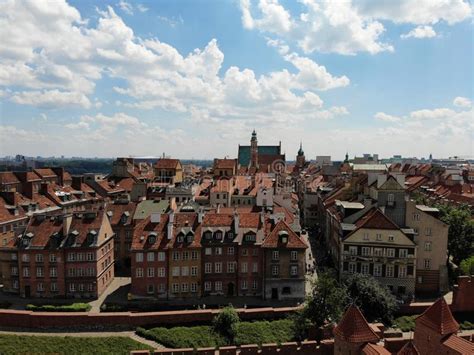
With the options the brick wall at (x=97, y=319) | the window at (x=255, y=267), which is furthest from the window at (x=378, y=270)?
the brick wall at (x=97, y=319)

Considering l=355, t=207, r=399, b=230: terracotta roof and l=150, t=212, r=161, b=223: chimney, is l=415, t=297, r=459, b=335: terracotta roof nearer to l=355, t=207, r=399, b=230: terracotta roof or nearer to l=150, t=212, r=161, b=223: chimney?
l=355, t=207, r=399, b=230: terracotta roof

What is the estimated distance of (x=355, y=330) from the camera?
3092 centimetres

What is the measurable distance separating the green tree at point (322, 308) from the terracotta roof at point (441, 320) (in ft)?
36.2

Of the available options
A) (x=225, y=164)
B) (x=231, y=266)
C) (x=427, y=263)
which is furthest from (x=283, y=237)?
(x=225, y=164)

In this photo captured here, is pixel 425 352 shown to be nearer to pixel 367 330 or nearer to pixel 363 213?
pixel 367 330

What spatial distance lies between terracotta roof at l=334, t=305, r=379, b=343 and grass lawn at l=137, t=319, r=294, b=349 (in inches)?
557

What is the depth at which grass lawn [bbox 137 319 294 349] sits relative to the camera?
→ 44000mm

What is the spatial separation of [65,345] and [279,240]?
28832 millimetres

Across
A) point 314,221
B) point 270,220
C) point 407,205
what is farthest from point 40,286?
point 314,221

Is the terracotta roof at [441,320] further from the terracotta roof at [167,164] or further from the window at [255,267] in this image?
the terracotta roof at [167,164]

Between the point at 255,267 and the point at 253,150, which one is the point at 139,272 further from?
the point at 253,150

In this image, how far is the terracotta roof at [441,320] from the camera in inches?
1217

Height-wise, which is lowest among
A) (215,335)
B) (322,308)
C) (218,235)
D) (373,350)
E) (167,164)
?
(215,335)

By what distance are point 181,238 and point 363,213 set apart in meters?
27.8
